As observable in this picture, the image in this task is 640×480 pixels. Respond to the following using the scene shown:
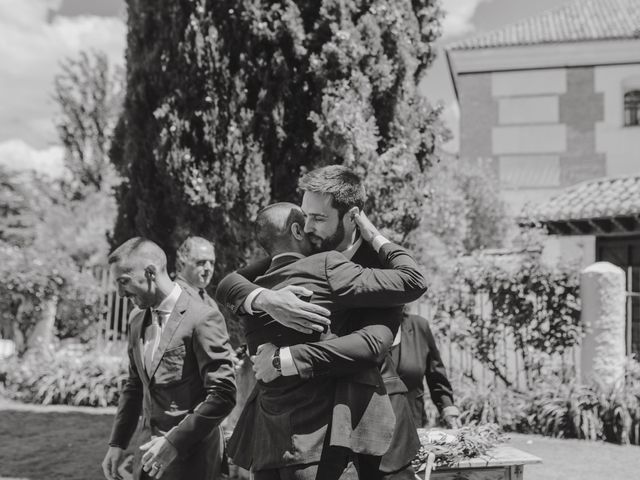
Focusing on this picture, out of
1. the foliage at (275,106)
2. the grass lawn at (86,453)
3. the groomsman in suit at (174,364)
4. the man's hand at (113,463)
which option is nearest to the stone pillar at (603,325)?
the grass lawn at (86,453)

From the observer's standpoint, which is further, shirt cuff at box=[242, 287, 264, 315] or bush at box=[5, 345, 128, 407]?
bush at box=[5, 345, 128, 407]

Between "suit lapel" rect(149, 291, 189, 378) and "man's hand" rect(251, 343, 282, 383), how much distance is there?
2.60 ft

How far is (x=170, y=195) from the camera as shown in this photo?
23.6ft

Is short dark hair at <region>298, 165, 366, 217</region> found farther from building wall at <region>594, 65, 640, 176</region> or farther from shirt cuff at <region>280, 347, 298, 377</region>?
building wall at <region>594, 65, 640, 176</region>

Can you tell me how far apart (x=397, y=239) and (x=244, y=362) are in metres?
1.83

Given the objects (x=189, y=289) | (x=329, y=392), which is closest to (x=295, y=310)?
(x=329, y=392)

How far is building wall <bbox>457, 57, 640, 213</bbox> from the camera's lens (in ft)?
85.3

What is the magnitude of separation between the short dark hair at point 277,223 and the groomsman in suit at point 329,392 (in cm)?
13

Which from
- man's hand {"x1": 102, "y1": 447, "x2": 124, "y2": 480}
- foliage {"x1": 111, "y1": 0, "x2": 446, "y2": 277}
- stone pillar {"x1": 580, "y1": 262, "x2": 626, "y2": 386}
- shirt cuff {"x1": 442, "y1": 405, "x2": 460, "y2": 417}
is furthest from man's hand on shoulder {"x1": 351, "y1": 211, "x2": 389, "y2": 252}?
stone pillar {"x1": 580, "y1": 262, "x2": 626, "y2": 386}

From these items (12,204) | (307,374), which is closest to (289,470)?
(307,374)

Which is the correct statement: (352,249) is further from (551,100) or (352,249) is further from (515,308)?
(551,100)

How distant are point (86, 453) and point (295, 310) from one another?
21.4 feet

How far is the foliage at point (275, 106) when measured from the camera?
643 cm

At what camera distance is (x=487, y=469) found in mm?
3574
